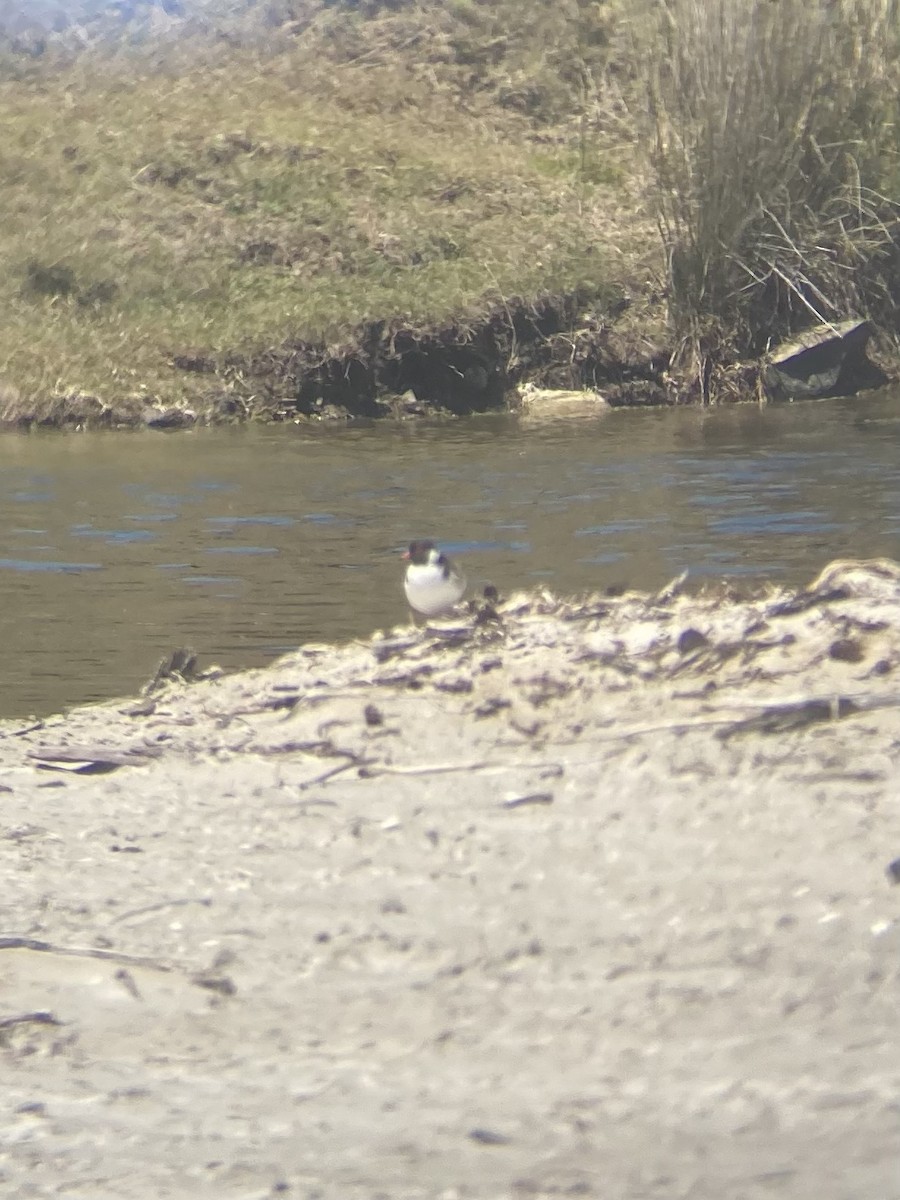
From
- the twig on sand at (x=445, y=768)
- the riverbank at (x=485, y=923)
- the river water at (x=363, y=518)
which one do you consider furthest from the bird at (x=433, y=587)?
the twig on sand at (x=445, y=768)

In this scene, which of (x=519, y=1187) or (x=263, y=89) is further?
(x=263, y=89)

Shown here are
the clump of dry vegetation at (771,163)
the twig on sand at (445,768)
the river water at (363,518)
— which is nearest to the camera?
the twig on sand at (445,768)

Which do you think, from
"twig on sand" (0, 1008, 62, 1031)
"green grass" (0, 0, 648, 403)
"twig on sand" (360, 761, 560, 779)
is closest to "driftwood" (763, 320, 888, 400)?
"green grass" (0, 0, 648, 403)

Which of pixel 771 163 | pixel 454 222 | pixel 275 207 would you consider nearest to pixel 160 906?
pixel 771 163

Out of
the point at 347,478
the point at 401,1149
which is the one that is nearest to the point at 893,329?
the point at 347,478

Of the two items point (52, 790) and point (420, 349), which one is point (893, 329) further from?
point (52, 790)

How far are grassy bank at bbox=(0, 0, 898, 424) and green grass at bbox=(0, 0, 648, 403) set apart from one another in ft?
0.14

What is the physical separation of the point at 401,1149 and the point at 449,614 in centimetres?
444

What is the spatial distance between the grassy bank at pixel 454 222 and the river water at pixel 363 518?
126 centimetres

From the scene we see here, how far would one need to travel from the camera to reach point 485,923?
184 inches

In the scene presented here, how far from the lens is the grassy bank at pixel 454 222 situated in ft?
60.7

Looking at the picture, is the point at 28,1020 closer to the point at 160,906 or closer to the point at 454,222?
the point at 160,906

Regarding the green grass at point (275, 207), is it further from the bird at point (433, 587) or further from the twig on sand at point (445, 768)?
the twig on sand at point (445, 768)

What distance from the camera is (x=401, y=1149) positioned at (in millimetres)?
3572
